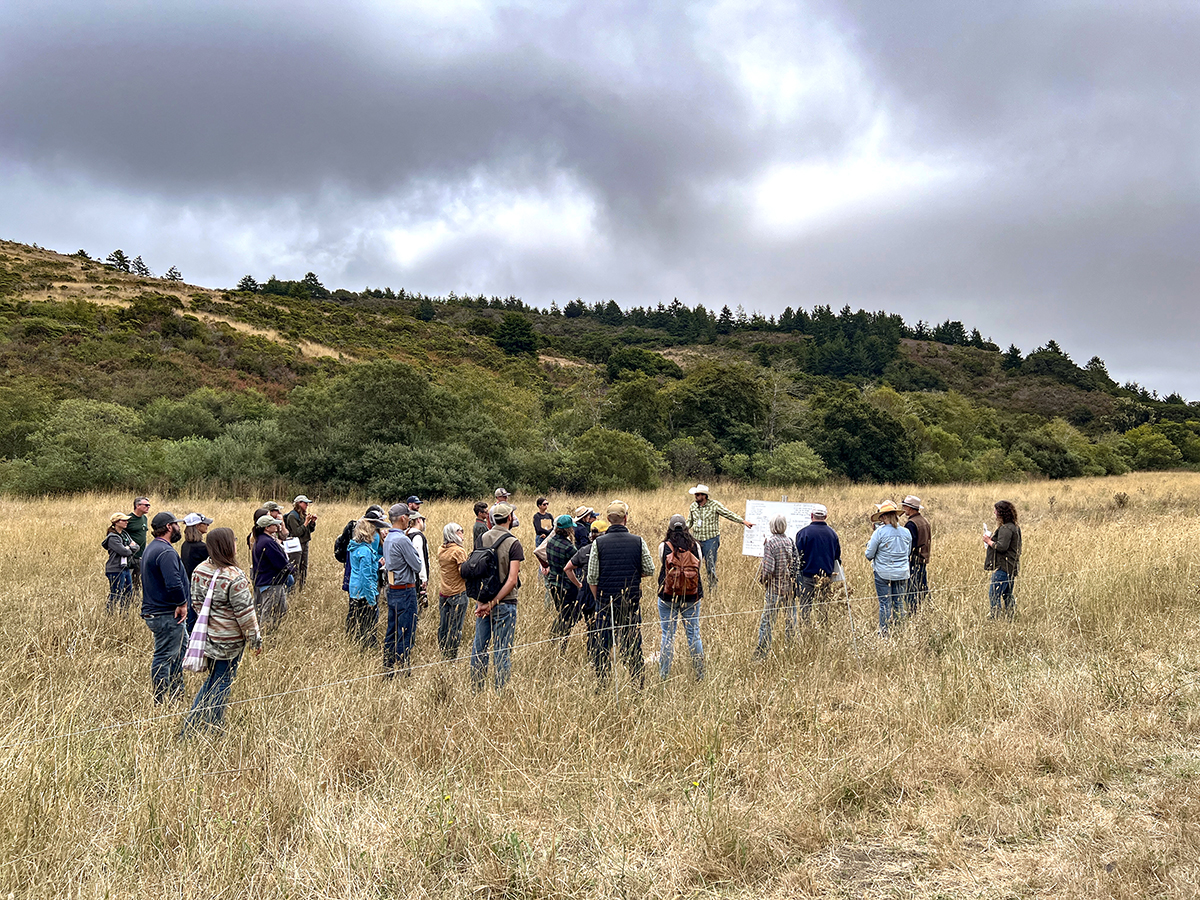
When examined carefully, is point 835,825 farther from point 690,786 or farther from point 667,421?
point 667,421

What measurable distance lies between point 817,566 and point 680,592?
1991 mm

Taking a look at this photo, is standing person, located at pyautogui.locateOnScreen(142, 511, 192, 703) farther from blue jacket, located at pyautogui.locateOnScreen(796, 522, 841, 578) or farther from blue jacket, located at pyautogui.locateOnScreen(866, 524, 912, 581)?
blue jacket, located at pyautogui.locateOnScreen(866, 524, 912, 581)

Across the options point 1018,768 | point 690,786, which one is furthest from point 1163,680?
point 690,786

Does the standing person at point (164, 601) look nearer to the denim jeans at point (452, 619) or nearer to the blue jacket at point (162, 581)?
the blue jacket at point (162, 581)

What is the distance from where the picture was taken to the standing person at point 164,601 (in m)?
5.64

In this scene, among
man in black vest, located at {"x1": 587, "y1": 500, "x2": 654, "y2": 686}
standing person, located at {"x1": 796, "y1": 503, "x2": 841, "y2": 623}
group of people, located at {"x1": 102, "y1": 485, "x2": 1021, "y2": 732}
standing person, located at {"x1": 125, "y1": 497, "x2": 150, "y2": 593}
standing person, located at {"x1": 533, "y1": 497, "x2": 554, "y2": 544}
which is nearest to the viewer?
group of people, located at {"x1": 102, "y1": 485, "x2": 1021, "y2": 732}

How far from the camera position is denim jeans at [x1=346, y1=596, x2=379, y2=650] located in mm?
7324

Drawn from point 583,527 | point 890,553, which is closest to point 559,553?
point 583,527

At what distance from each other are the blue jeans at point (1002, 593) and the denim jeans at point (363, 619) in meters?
6.98

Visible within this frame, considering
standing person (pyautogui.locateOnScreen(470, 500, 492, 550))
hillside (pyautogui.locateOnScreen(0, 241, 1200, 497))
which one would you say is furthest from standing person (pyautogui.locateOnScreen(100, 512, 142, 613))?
hillside (pyautogui.locateOnScreen(0, 241, 1200, 497))

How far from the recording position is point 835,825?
3.92 m

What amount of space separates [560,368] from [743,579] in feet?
174

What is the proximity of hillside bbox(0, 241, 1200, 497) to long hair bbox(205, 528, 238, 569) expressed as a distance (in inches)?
695

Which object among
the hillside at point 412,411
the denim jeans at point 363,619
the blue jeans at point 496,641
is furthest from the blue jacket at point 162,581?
the hillside at point 412,411
